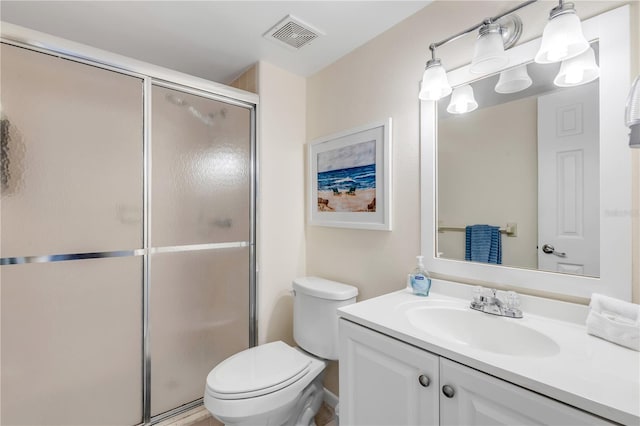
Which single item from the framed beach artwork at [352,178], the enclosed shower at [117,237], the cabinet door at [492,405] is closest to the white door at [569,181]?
the cabinet door at [492,405]

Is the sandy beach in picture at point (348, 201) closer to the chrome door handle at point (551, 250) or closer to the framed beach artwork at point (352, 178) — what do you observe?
the framed beach artwork at point (352, 178)

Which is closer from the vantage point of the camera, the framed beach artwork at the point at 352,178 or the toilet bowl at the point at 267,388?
the toilet bowl at the point at 267,388

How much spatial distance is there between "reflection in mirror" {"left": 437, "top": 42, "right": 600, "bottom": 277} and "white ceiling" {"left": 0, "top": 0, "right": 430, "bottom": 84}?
0.65m

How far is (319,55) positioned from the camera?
184 cm

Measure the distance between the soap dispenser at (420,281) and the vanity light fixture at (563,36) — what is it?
874mm

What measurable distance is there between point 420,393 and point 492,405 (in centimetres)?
20

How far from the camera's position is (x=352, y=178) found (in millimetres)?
1743

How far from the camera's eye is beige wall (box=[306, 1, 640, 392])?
129 centimetres

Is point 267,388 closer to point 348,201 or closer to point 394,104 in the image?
point 348,201

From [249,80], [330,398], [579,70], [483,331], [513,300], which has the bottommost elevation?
[330,398]

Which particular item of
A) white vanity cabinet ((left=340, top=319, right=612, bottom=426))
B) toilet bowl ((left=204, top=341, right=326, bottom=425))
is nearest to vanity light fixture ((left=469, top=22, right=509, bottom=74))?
white vanity cabinet ((left=340, top=319, right=612, bottom=426))

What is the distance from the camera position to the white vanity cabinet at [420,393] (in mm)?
670

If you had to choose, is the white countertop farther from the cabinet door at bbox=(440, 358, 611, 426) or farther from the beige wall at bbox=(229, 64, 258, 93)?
the beige wall at bbox=(229, 64, 258, 93)

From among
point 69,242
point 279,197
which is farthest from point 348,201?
point 69,242
